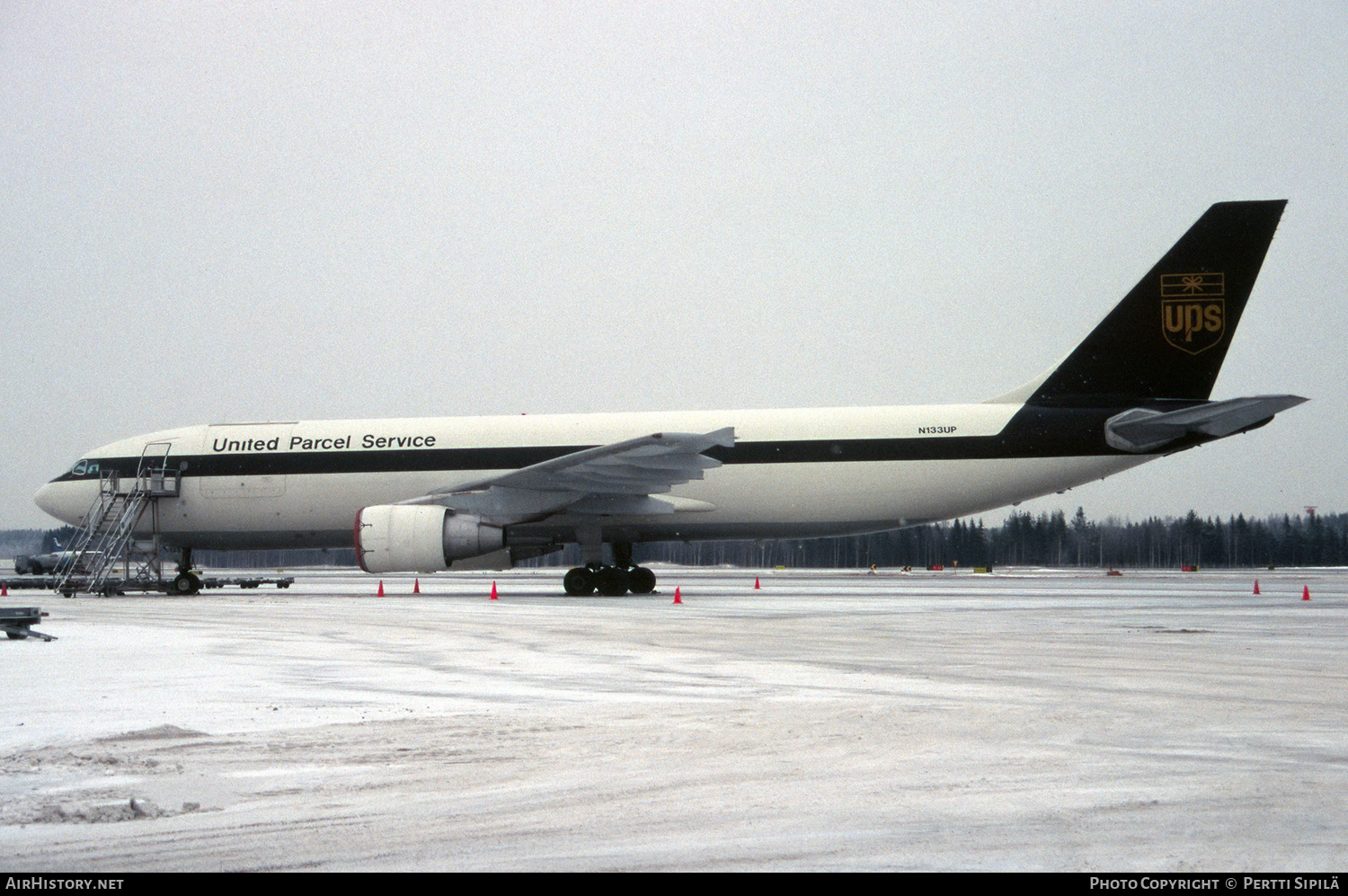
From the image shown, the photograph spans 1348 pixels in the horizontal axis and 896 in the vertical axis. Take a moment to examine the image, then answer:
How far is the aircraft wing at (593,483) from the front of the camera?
2112 cm

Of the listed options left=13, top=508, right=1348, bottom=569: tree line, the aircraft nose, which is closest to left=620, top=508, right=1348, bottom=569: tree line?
left=13, top=508, right=1348, bottom=569: tree line

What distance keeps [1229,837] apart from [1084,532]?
110563 mm

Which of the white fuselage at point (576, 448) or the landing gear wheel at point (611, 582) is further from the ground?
the white fuselage at point (576, 448)

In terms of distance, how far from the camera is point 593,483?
861 inches

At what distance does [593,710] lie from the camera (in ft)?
22.6

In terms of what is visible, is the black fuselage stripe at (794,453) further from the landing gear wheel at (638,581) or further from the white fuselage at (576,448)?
the landing gear wheel at (638,581)

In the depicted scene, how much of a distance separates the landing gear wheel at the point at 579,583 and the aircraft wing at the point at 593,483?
4.20 ft

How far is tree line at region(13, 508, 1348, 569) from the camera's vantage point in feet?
289

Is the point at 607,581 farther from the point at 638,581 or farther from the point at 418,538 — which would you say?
the point at 418,538

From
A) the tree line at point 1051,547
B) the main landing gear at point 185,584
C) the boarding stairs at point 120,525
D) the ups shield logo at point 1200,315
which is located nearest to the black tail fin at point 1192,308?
the ups shield logo at point 1200,315

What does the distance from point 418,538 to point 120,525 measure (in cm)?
843

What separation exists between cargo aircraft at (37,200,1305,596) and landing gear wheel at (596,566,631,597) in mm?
26

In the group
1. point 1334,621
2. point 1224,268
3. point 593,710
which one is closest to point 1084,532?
point 1224,268

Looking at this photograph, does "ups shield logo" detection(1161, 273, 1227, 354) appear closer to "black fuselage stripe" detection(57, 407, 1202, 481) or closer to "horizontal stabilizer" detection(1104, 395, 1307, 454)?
"horizontal stabilizer" detection(1104, 395, 1307, 454)
